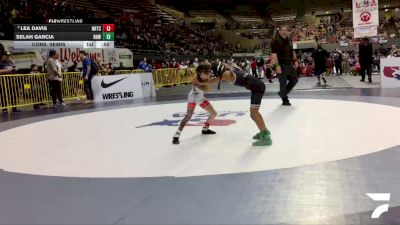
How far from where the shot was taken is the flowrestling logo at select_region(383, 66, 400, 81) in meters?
12.8

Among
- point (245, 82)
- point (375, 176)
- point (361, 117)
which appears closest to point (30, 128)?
point (245, 82)

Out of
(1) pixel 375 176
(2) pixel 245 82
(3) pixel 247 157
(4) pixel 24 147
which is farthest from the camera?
(4) pixel 24 147

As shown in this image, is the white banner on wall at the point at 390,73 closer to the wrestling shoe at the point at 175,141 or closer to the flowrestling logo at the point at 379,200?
the wrestling shoe at the point at 175,141

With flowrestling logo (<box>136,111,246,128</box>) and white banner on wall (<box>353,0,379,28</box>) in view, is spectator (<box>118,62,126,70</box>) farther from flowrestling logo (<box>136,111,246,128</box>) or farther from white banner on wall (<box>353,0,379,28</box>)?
flowrestling logo (<box>136,111,246,128</box>)

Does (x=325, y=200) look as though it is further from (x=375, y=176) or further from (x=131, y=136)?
(x=131, y=136)

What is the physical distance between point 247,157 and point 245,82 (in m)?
1.06

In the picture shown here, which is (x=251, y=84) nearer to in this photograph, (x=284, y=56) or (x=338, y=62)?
A: (x=284, y=56)

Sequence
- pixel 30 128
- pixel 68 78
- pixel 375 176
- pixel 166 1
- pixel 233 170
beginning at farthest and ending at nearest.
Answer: pixel 166 1 < pixel 68 78 < pixel 30 128 < pixel 233 170 < pixel 375 176

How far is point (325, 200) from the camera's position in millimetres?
2908

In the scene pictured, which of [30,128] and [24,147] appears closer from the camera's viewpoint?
[24,147]

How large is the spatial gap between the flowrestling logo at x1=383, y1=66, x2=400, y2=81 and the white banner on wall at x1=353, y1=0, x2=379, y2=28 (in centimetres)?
141

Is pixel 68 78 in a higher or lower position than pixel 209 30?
lower

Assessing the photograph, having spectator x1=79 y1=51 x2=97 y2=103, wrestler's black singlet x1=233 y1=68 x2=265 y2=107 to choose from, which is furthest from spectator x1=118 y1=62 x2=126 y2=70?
wrestler's black singlet x1=233 y1=68 x2=265 y2=107

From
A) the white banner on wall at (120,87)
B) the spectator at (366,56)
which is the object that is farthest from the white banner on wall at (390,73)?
the white banner on wall at (120,87)
